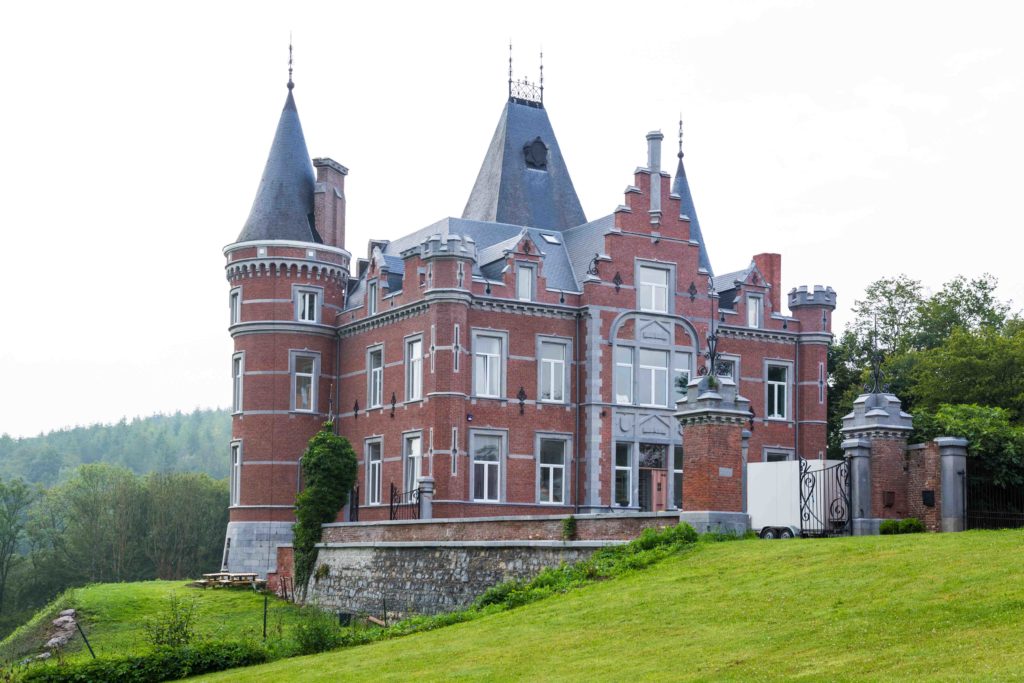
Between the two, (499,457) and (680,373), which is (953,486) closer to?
(499,457)

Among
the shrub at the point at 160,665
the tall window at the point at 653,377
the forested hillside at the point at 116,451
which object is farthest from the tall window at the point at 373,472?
the forested hillside at the point at 116,451

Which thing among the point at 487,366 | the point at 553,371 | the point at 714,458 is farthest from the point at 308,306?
the point at 714,458

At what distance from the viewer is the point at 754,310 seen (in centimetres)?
4575

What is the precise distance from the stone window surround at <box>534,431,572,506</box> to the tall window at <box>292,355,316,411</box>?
869 cm

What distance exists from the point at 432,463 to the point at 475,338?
13.2 feet

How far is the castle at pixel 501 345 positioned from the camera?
39625 millimetres

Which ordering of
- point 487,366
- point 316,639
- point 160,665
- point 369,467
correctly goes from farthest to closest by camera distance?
1. point 369,467
2. point 487,366
3. point 316,639
4. point 160,665

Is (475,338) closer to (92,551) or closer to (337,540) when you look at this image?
(337,540)

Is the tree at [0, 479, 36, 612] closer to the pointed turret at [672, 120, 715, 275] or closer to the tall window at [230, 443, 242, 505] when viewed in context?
the tall window at [230, 443, 242, 505]

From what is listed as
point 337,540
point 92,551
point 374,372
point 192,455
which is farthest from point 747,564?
point 192,455

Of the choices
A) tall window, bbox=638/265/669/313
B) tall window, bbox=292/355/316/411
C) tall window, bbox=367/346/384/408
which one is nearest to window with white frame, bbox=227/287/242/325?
tall window, bbox=292/355/316/411

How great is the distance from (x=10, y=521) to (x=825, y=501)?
67628mm

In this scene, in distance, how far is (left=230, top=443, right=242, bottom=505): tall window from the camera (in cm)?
4428

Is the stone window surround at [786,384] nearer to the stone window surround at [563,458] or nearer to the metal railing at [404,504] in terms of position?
the stone window surround at [563,458]
